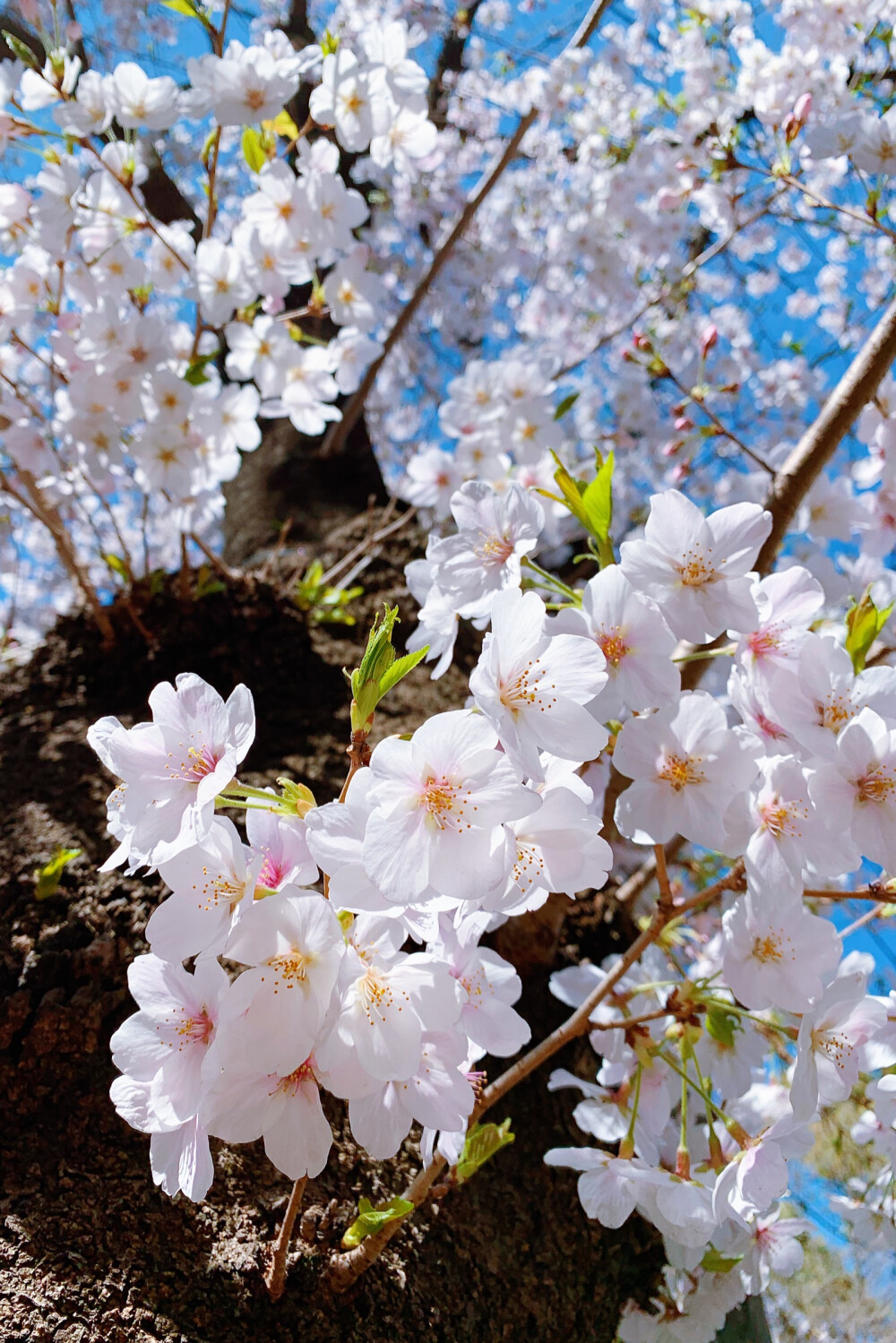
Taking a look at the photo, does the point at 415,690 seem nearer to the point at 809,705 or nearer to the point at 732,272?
the point at 809,705

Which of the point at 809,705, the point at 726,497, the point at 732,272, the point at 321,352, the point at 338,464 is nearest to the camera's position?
the point at 809,705

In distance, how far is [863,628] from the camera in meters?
0.92

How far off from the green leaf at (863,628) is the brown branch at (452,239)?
164cm

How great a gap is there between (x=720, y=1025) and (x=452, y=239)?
228 cm

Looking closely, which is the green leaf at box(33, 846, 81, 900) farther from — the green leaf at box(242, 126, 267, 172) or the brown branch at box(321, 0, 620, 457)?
the brown branch at box(321, 0, 620, 457)

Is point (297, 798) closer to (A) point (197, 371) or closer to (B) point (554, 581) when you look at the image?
(B) point (554, 581)

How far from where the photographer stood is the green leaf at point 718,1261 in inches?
36.9

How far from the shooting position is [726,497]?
154 inches

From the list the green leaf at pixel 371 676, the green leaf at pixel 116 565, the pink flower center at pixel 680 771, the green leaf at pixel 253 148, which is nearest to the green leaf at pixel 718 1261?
the pink flower center at pixel 680 771

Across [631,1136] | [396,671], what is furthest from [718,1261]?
[396,671]

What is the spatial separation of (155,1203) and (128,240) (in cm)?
182

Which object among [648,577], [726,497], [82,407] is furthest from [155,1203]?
[726,497]

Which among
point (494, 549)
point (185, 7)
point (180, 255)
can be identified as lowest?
point (494, 549)

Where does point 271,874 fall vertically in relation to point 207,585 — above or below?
below
